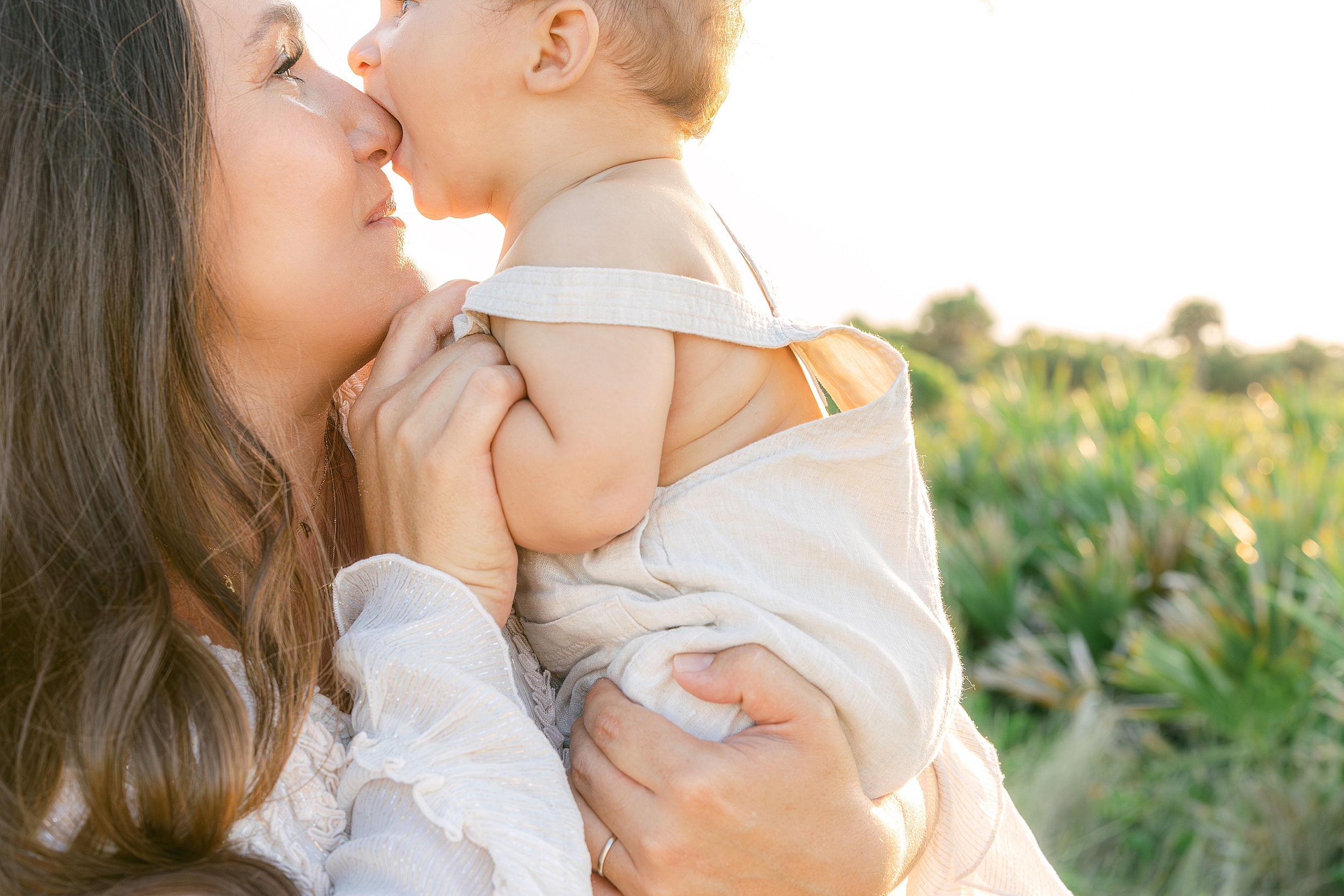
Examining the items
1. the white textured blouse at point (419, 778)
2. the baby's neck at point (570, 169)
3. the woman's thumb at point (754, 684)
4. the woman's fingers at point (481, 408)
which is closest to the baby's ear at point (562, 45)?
the baby's neck at point (570, 169)

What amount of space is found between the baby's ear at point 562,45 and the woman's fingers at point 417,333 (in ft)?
1.23

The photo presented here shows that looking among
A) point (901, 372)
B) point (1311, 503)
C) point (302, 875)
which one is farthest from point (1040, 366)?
point (302, 875)

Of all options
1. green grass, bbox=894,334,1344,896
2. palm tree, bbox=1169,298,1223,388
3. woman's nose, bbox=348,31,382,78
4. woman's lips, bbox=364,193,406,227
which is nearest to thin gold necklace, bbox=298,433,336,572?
woman's lips, bbox=364,193,406,227

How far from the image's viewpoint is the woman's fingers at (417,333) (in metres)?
1.76

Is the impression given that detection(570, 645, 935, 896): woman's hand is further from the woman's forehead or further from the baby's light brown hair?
the woman's forehead

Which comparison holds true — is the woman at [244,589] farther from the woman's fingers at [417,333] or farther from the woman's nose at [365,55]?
the woman's nose at [365,55]

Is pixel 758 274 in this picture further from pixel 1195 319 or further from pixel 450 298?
pixel 1195 319

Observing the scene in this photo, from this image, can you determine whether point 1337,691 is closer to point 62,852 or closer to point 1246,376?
point 62,852

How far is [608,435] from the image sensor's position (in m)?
1.48

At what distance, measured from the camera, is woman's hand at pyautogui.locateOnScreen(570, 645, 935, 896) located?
1509mm

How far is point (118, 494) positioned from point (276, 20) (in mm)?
790

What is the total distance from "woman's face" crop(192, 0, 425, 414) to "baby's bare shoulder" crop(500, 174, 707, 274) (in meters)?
0.30

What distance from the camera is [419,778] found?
55.2 inches

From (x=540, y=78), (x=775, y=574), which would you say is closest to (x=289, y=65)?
(x=540, y=78)
